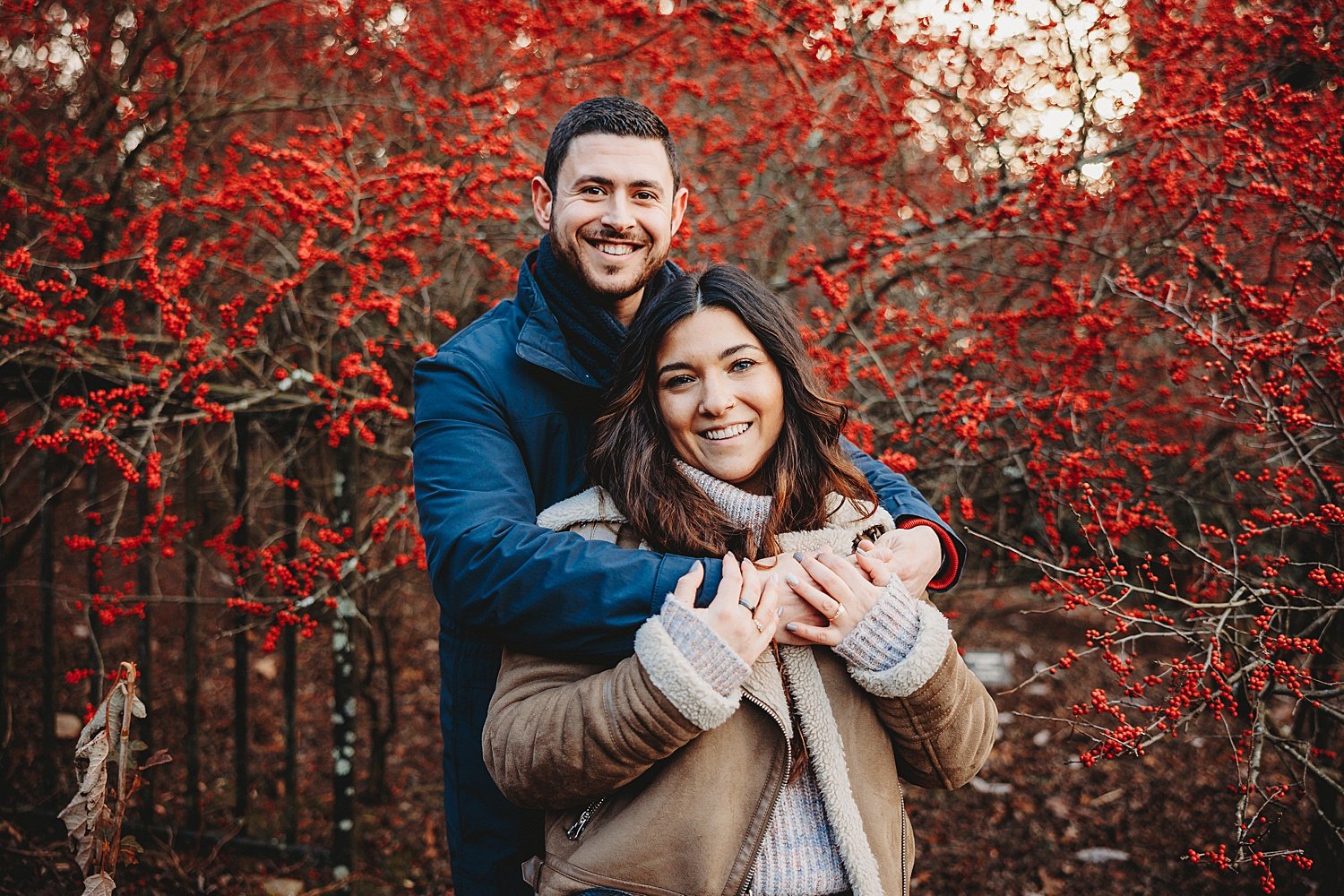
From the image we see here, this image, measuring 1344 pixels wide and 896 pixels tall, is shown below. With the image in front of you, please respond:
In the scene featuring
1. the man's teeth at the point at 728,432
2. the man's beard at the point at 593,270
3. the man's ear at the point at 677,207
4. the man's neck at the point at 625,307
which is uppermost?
the man's ear at the point at 677,207

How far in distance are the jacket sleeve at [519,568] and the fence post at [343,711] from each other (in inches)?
65.8

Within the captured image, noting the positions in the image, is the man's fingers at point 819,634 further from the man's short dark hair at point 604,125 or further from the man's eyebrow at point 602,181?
the man's short dark hair at point 604,125

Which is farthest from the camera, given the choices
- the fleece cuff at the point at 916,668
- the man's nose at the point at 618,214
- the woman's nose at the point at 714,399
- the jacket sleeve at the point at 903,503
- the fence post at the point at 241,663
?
the fence post at the point at 241,663

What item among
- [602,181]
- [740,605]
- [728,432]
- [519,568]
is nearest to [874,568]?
[740,605]

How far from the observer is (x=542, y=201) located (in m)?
2.50

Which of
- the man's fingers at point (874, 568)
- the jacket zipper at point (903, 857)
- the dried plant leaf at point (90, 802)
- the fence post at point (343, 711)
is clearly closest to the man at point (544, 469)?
the man's fingers at point (874, 568)

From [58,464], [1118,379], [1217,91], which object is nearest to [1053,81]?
[1217,91]

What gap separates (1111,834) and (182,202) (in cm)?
520

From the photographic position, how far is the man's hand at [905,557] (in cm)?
176

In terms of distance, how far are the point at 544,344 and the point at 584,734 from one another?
1.03 metres

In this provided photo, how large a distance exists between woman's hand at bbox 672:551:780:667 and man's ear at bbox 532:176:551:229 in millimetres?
1246

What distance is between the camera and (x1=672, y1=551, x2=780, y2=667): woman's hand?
1.59 m

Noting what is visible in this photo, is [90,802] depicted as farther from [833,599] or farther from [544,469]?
[833,599]

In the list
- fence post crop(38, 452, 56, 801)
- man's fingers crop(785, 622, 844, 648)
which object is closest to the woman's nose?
man's fingers crop(785, 622, 844, 648)
